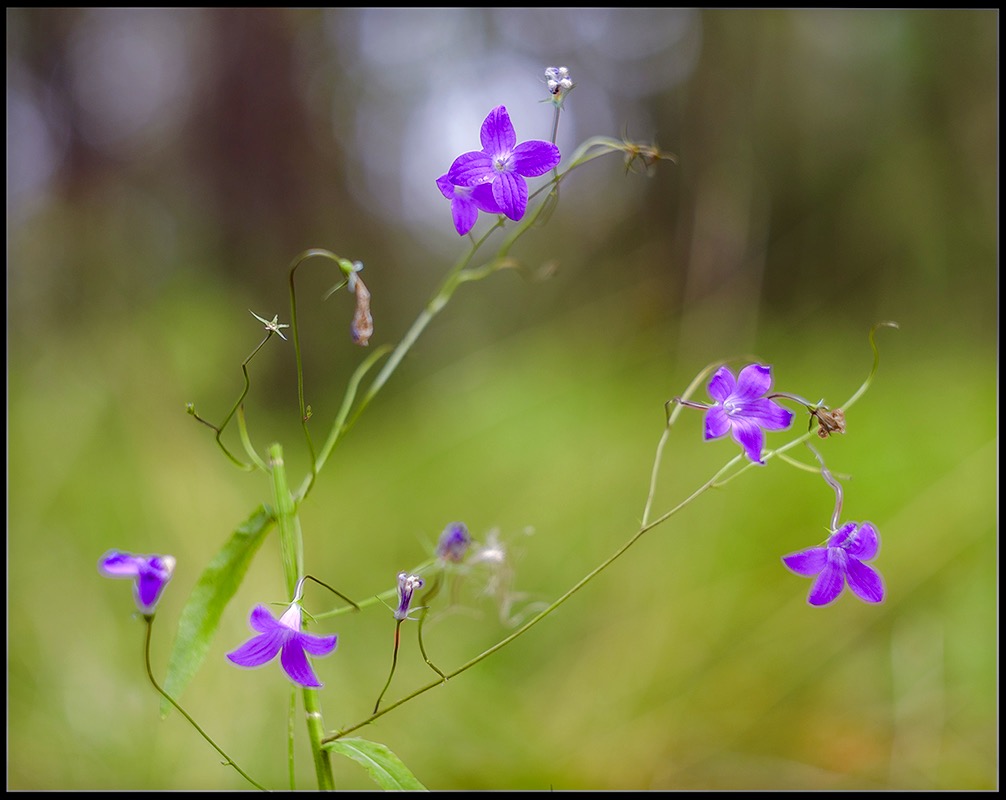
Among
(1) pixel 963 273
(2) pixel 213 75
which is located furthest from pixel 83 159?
(1) pixel 963 273

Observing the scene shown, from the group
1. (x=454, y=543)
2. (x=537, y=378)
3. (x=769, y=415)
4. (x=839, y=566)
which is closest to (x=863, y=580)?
(x=839, y=566)

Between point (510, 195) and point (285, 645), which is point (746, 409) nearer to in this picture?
point (510, 195)

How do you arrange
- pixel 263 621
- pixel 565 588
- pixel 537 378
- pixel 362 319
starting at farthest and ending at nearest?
pixel 537 378
pixel 565 588
pixel 362 319
pixel 263 621

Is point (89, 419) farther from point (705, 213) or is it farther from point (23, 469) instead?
point (705, 213)

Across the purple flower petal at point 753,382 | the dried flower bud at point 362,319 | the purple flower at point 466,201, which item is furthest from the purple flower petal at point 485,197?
the purple flower petal at point 753,382

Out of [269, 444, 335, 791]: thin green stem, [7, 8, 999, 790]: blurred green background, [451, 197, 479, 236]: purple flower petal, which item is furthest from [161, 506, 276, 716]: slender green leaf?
[7, 8, 999, 790]: blurred green background

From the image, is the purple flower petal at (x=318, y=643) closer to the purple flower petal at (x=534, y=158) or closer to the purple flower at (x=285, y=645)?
the purple flower at (x=285, y=645)

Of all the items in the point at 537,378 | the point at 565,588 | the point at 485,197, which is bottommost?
the point at 485,197
